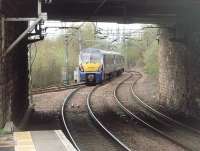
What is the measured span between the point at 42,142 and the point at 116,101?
20.1 m

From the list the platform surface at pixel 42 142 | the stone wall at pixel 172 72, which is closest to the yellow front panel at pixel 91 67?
the stone wall at pixel 172 72

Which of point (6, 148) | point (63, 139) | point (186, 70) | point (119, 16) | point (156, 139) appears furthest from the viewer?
point (119, 16)

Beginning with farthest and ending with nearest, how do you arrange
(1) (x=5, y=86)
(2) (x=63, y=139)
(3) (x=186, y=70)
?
(3) (x=186, y=70) → (1) (x=5, y=86) → (2) (x=63, y=139)

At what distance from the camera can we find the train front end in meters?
48.2

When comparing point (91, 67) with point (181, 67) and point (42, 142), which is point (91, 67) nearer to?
point (181, 67)

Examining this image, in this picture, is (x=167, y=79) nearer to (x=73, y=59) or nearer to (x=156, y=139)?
(x=156, y=139)

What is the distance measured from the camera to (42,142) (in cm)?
1233

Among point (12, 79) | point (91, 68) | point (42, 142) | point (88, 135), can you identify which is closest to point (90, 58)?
point (91, 68)

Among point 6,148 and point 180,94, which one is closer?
point 6,148

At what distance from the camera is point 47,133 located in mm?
14000

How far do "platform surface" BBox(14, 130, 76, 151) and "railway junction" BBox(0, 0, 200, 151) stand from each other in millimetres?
72

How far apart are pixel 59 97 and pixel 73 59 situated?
30591mm

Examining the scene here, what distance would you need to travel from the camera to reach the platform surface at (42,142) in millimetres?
11328

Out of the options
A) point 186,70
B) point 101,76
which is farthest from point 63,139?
point 101,76
